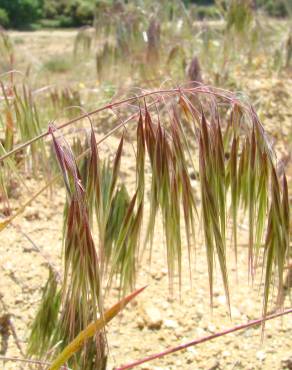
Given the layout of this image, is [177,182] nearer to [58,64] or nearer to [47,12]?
[58,64]

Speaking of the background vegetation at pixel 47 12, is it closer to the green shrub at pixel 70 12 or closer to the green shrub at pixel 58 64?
the green shrub at pixel 70 12

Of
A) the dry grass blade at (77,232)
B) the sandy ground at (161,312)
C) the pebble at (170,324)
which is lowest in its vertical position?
the pebble at (170,324)

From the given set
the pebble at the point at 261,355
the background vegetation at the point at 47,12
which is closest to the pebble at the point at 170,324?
the pebble at the point at 261,355

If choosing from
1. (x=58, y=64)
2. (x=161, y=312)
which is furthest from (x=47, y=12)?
(x=161, y=312)

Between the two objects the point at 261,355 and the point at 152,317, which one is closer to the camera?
the point at 261,355

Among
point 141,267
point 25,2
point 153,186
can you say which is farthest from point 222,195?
point 25,2

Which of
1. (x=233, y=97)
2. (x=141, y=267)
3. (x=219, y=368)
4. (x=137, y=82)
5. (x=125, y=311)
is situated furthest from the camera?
(x=137, y=82)

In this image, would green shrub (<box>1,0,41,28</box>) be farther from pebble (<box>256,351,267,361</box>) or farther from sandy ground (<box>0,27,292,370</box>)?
pebble (<box>256,351,267,361</box>)

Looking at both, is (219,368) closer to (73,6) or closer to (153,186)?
(153,186)
